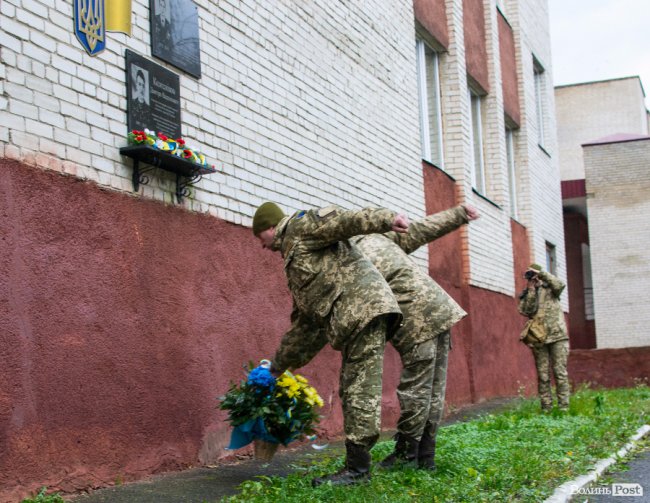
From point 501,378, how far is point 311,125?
24.9 ft

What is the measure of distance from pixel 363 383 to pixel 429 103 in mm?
9740

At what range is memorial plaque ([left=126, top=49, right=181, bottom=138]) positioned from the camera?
6336 mm

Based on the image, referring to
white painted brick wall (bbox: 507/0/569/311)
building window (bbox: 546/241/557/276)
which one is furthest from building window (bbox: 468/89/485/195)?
building window (bbox: 546/241/557/276)

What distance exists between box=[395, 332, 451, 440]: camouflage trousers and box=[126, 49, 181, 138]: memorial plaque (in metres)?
2.39

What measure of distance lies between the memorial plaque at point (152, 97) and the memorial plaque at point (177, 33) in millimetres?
169

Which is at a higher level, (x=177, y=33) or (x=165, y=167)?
(x=177, y=33)

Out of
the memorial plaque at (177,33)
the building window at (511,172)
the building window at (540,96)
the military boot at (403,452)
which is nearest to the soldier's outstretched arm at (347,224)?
the military boot at (403,452)

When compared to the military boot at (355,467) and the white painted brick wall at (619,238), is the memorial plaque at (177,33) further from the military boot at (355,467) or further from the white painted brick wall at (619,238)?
the white painted brick wall at (619,238)

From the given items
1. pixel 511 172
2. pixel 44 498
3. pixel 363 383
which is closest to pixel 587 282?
pixel 511 172

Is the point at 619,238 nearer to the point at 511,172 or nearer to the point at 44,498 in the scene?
the point at 511,172

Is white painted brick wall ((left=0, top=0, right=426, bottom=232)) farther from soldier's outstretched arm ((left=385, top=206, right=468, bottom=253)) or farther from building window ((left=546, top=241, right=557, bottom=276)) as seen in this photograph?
building window ((left=546, top=241, right=557, bottom=276))

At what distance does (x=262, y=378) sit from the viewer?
18.7ft

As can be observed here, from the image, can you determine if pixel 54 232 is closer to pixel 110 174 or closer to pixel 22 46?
pixel 110 174

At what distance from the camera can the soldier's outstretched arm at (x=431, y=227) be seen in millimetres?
5871
